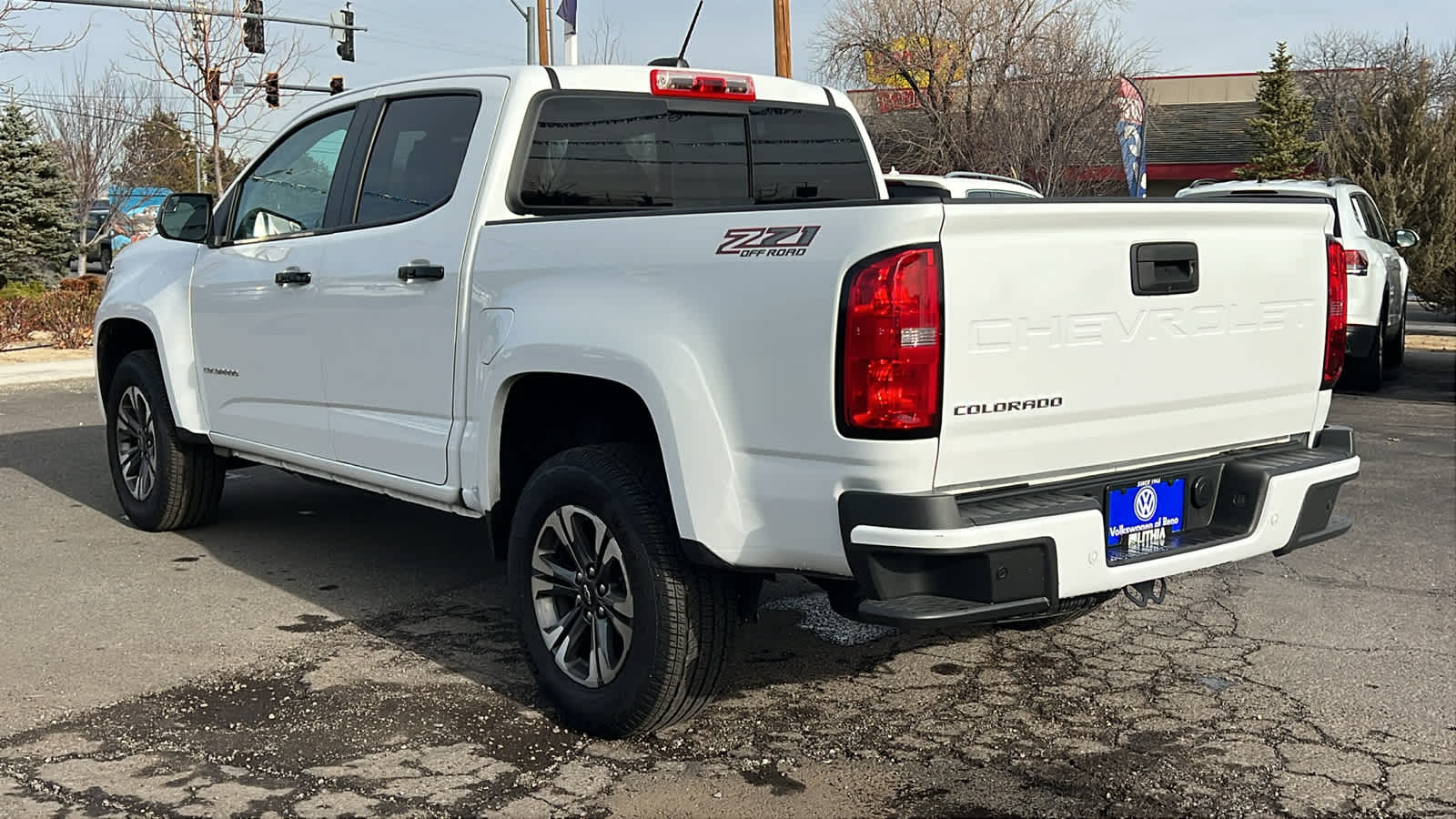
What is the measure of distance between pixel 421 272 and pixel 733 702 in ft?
5.79

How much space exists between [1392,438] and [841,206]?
826cm

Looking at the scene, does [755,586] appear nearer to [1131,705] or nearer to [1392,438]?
[1131,705]

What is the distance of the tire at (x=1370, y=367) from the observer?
42.3 feet

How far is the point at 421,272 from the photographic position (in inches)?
188

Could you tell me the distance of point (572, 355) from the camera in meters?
4.09

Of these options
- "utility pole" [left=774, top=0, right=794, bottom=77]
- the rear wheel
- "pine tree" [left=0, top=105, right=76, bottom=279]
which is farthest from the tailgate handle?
"pine tree" [left=0, top=105, right=76, bottom=279]

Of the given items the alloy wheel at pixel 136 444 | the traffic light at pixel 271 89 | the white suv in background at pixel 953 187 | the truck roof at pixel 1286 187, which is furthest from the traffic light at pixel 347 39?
the alloy wheel at pixel 136 444

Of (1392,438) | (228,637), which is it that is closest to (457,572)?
(228,637)

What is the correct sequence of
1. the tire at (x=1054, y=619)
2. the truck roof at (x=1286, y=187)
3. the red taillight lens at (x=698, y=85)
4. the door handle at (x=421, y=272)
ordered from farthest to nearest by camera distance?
the truck roof at (x=1286, y=187), the red taillight lens at (x=698, y=85), the door handle at (x=421, y=272), the tire at (x=1054, y=619)

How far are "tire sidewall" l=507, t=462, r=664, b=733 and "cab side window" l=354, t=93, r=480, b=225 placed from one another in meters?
1.25

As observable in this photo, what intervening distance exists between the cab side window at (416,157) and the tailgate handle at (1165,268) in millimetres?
2311

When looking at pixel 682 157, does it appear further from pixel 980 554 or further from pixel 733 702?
pixel 980 554

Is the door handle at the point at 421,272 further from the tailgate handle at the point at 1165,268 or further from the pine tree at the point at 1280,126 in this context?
the pine tree at the point at 1280,126

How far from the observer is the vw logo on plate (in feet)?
12.6
